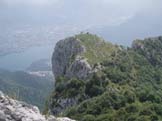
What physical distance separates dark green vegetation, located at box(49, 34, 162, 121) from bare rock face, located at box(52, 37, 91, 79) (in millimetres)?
2621

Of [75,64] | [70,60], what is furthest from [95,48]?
[75,64]

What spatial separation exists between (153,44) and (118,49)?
7.81 meters

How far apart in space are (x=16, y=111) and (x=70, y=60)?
7143 centimetres

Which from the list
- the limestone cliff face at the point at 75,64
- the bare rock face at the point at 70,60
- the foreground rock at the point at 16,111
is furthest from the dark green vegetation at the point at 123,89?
the foreground rock at the point at 16,111

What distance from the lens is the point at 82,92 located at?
74375 mm

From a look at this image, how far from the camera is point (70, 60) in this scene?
94812 mm

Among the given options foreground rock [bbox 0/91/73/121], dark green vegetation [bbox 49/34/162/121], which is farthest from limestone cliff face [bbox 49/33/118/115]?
foreground rock [bbox 0/91/73/121]

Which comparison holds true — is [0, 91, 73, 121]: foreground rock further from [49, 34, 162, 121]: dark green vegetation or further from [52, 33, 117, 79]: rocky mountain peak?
[52, 33, 117, 79]: rocky mountain peak

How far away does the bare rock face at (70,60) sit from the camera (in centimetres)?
8294

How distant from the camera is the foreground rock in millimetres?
23078

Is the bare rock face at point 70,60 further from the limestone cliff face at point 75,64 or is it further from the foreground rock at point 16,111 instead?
the foreground rock at point 16,111

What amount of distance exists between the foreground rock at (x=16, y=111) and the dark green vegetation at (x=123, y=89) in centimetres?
2863

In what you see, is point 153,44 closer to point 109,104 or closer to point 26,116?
point 109,104

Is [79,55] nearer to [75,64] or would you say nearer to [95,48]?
[75,64]
